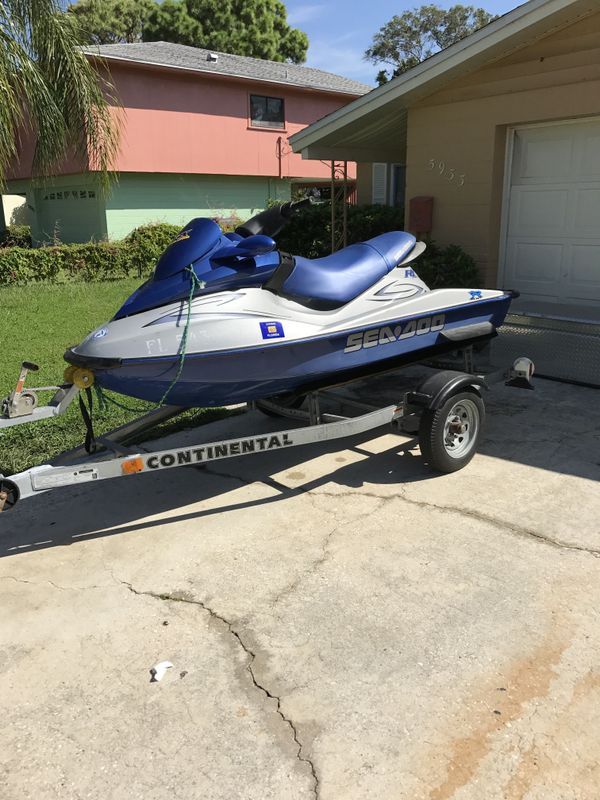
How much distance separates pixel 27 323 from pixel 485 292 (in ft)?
26.2

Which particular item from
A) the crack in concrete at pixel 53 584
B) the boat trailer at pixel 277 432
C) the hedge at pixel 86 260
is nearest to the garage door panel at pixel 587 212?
the boat trailer at pixel 277 432

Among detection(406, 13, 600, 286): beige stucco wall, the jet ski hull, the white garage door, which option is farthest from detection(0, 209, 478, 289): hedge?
the jet ski hull

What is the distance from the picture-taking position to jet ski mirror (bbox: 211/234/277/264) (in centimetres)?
416

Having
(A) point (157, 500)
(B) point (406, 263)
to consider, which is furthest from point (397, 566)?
(B) point (406, 263)

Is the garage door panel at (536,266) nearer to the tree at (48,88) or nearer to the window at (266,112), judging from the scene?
the tree at (48,88)

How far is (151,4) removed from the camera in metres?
40.1

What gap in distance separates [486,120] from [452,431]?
5313 mm

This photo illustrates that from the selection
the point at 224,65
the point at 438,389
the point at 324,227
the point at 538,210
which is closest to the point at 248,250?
the point at 438,389

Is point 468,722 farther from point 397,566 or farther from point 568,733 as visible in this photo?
point 397,566

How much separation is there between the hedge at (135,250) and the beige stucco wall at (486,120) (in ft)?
2.01

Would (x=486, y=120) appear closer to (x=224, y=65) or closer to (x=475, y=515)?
(x=475, y=515)

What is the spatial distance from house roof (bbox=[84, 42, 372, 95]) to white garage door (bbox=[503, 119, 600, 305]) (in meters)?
14.4

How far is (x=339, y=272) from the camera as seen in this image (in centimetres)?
464

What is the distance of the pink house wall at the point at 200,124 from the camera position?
2095 cm
